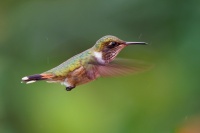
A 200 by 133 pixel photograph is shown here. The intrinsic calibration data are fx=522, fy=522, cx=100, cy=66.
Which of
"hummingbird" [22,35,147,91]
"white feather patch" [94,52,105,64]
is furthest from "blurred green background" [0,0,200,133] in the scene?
"white feather patch" [94,52,105,64]

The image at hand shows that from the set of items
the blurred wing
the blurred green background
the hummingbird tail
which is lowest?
the blurred green background

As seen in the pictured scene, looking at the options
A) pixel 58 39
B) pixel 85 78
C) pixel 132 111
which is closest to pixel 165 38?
pixel 132 111

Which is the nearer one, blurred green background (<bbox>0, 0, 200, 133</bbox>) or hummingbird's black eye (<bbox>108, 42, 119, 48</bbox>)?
hummingbird's black eye (<bbox>108, 42, 119, 48</bbox>)

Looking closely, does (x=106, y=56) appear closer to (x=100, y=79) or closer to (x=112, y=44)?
(x=112, y=44)

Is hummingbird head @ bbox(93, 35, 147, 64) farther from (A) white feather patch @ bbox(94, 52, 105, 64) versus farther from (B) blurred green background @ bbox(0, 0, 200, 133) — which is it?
(B) blurred green background @ bbox(0, 0, 200, 133)

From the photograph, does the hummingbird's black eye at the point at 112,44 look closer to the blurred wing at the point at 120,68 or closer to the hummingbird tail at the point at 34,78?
the blurred wing at the point at 120,68

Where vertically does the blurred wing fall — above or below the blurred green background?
above

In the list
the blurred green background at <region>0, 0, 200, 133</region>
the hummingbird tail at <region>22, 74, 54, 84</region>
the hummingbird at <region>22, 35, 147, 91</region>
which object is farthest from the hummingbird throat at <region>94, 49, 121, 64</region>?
the blurred green background at <region>0, 0, 200, 133</region>
